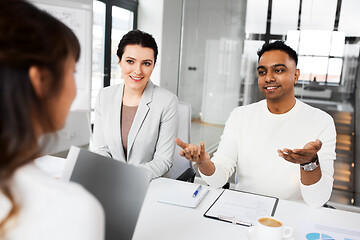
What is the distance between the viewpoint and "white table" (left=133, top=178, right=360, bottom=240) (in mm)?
1165

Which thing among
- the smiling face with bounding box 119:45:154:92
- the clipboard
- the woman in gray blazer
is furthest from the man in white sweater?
the smiling face with bounding box 119:45:154:92

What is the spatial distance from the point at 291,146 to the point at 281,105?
0.74ft

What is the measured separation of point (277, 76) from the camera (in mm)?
1908

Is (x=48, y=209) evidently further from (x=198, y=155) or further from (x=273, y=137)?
(x=273, y=137)

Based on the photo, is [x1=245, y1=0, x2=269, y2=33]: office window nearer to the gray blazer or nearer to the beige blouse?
the gray blazer

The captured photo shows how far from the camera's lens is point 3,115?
51cm

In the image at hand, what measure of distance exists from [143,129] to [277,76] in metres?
0.80

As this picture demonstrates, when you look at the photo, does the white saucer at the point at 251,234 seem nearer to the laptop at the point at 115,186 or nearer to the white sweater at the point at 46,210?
the laptop at the point at 115,186

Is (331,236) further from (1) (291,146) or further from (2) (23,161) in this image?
(2) (23,161)

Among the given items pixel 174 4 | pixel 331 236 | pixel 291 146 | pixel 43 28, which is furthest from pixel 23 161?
pixel 174 4

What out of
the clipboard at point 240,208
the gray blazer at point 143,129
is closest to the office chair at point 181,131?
the gray blazer at point 143,129

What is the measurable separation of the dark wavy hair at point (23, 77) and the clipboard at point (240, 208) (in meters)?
0.88

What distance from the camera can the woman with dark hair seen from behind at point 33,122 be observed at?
0.51 meters

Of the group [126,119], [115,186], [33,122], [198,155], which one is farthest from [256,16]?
[33,122]
